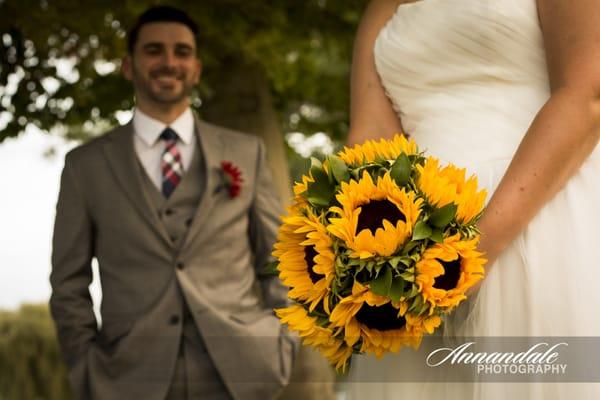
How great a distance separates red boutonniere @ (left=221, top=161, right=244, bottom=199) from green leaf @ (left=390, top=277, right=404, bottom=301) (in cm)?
266

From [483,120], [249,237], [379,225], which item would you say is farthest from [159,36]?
[379,225]

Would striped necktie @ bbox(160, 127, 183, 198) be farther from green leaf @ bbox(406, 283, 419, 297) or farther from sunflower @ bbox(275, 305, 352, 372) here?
green leaf @ bbox(406, 283, 419, 297)

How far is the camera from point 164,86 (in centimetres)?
536

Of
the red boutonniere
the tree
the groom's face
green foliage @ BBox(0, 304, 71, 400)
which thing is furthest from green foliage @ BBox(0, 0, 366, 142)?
green foliage @ BBox(0, 304, 71, 400)

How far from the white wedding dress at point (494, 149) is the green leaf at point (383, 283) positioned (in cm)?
48

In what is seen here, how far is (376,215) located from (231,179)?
8.55ft

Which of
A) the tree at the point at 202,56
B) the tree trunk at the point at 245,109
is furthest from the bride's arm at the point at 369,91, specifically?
the tree trunk at the point at 245,109

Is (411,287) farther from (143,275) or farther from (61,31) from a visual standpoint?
(61,31)

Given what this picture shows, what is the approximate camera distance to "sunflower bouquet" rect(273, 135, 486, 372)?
2613 millimetres

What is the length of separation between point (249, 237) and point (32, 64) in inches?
86.8

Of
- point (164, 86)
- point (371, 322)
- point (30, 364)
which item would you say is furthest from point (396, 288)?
point (30, 364)

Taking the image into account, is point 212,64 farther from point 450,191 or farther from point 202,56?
point 450,191

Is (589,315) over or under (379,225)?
under

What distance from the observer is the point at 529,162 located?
281 centimetres
